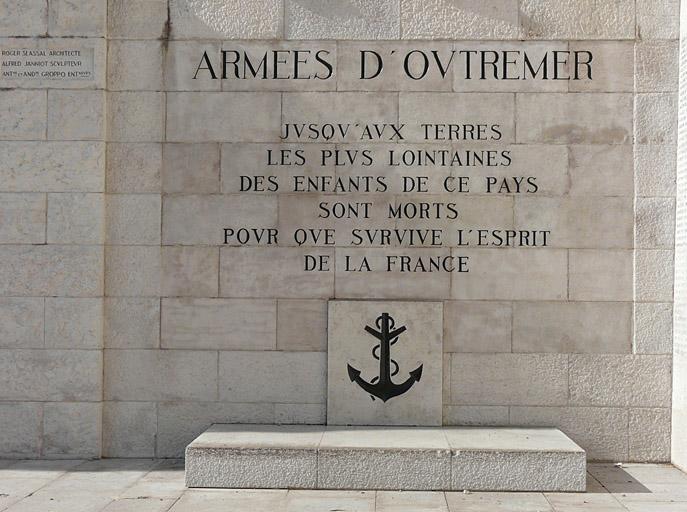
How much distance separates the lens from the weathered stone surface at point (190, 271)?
9508mm

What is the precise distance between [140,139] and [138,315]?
1888mm

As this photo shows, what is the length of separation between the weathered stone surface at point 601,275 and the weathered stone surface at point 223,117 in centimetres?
352

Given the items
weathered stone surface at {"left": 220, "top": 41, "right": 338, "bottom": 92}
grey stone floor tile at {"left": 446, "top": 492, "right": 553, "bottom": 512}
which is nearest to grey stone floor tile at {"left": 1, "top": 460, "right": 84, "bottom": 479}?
grey stone floor tile at {"left": 446, "top": 492, "right": 553, "bottom": 512}

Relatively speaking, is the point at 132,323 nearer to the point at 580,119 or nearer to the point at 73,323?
the point at 73,323

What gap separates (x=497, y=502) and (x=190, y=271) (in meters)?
3.97

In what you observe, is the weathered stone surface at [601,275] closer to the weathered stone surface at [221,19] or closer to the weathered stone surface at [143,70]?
the weathered stone surface at [221,19]

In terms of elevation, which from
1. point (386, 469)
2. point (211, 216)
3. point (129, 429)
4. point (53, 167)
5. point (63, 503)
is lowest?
point (63, 503)

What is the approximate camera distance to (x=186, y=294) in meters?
9.51

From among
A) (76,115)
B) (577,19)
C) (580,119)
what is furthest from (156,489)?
(577,19)

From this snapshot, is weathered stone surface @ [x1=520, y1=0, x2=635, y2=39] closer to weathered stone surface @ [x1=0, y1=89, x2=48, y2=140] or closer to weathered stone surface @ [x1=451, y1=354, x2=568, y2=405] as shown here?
weathered stone surface @ [x1=451, y1=354, x2=568, y2=405]

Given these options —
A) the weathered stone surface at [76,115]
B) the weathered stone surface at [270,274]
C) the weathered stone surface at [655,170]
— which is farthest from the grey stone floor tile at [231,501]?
the weathered stone surface at [655,170]

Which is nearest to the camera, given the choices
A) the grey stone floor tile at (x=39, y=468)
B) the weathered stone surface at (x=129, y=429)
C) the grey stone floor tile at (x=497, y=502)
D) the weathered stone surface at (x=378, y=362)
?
the grey stone floor tile at (x=497, y=502)

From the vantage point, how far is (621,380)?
933 cm

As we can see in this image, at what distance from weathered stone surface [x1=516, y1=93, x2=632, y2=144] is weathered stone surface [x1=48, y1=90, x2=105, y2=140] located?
4.47 metres
